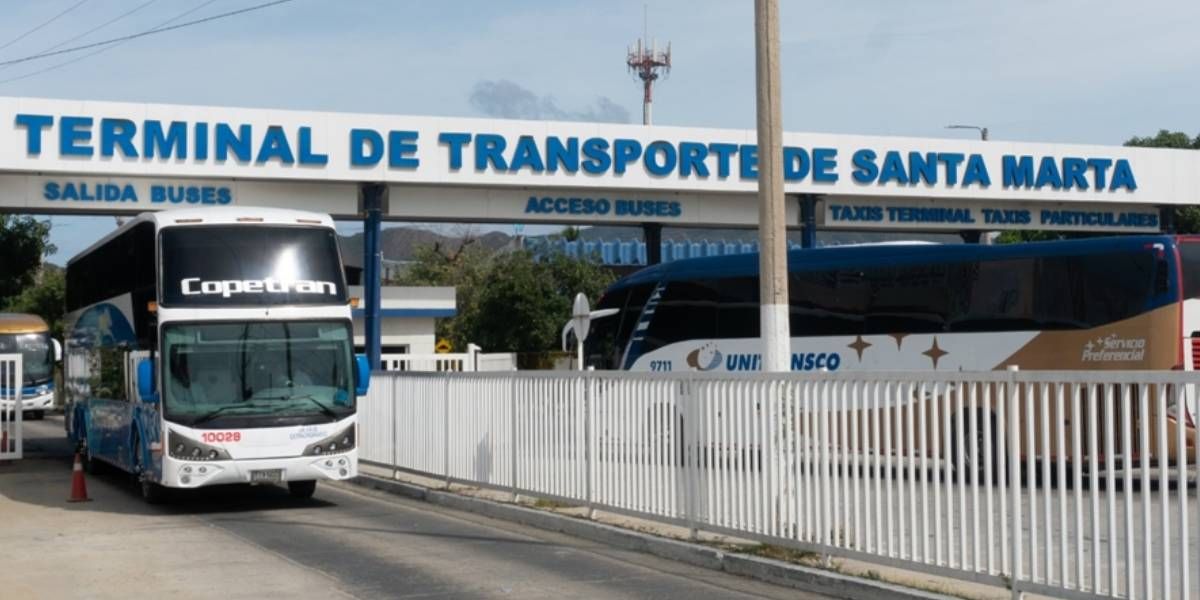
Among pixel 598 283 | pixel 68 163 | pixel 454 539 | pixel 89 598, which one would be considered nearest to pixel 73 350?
pixel 68 163

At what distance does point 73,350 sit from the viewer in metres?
27.4

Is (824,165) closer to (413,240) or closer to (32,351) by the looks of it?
(32,351)

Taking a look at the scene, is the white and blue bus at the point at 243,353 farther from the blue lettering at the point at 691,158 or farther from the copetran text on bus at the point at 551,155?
the blue lettering at the point at 691,158

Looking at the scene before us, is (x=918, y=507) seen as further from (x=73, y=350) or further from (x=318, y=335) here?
(x=73, y=350)

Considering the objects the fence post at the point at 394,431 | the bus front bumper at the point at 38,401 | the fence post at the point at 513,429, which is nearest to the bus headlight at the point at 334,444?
the fence post at the point at 513,429

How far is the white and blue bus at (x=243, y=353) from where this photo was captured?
713 inches

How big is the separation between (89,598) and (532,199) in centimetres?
2346

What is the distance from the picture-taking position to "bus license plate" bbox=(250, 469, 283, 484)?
18172 mm

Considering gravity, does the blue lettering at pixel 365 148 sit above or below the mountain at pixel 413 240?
below

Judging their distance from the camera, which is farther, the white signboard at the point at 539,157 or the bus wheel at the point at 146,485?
the white signboard at the point at 539,157

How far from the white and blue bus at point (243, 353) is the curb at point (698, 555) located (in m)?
2.13

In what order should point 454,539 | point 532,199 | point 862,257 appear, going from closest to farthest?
point 454,539, point 862,257, point 532,199

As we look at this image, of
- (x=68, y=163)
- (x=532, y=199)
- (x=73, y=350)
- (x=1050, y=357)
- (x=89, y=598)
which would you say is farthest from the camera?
(x=532, y=199)

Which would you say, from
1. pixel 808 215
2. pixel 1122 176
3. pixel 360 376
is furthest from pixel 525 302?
pixel 360 376
